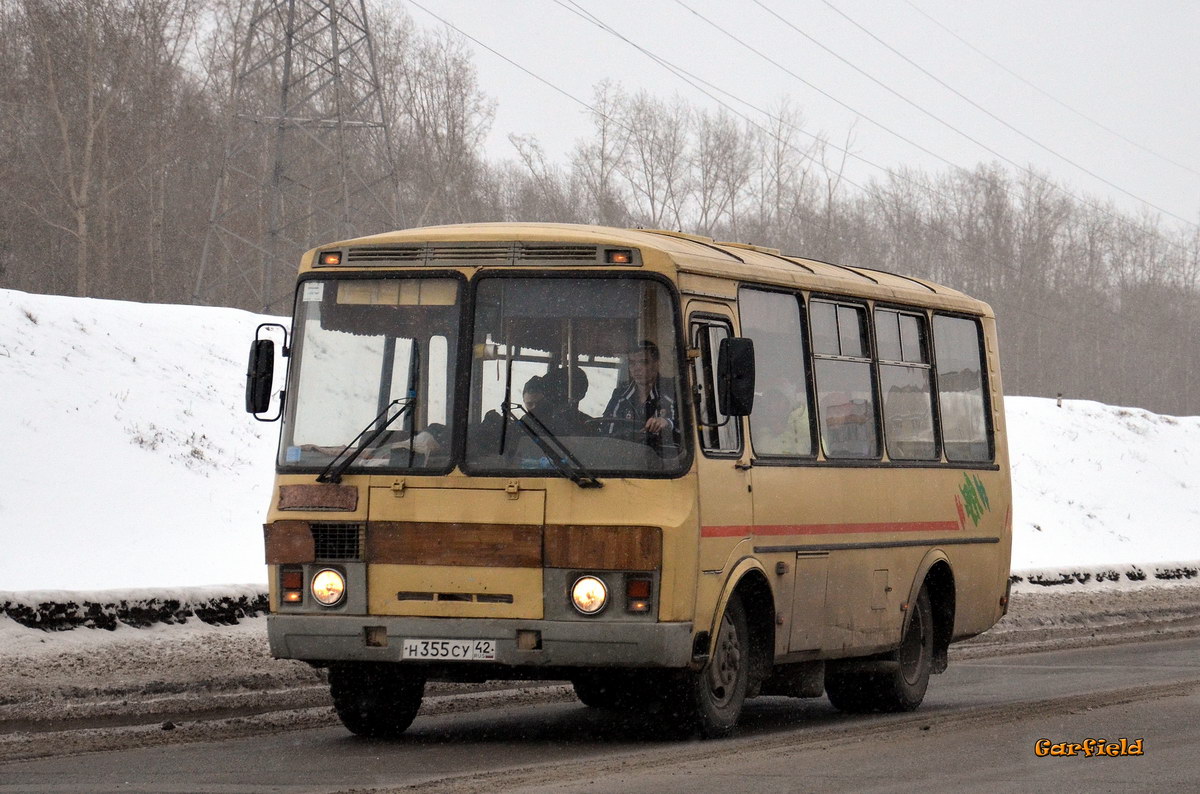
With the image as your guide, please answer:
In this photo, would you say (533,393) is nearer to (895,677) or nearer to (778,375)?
(778,375)

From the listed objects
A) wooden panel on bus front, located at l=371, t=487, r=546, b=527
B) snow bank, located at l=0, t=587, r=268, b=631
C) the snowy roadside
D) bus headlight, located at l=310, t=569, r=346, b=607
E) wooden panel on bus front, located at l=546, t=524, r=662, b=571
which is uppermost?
wooden panel on bus front, located at l=371, t=487, r=546, b=527

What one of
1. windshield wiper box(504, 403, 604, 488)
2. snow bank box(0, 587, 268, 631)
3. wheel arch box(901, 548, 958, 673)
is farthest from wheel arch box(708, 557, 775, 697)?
snow bank box(0, 587, 268, 631)

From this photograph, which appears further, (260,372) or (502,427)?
(260,372)

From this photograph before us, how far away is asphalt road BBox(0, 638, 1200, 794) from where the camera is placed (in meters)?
7.80

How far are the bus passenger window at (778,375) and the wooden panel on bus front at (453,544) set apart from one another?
5.66ft

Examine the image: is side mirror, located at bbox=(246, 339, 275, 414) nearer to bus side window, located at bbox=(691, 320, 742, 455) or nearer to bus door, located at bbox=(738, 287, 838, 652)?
bus side window, located at bbox=(691, 320, 742, 455)

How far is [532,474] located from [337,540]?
3.75 ft

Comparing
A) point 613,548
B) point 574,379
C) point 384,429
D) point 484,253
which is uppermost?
point 484,253

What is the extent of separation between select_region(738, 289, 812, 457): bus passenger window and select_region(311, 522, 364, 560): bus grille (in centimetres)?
238

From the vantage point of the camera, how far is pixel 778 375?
10836mm

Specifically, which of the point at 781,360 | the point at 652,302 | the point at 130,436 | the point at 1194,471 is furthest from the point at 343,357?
the point at 1194,471

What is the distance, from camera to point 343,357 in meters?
9.71

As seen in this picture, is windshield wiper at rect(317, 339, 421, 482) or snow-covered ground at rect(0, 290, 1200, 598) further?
snow-covered ground at rect(0, 290, 1200, 598)

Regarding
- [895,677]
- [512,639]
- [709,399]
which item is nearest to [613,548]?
[512,639]
